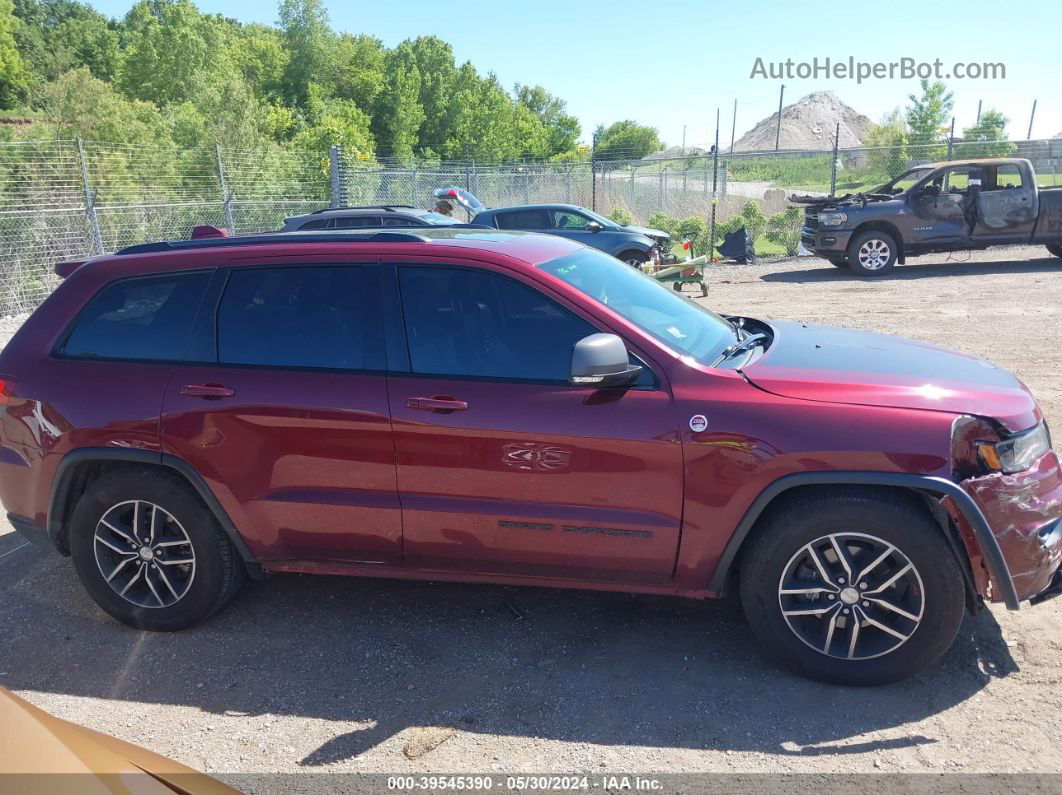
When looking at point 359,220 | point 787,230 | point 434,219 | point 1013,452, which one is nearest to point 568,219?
point 434,219

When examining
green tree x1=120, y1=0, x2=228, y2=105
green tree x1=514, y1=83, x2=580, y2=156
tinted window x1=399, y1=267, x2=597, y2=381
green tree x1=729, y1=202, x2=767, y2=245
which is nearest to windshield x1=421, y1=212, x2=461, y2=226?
tinted window x1=399, y1=267, x2=597, y2=381

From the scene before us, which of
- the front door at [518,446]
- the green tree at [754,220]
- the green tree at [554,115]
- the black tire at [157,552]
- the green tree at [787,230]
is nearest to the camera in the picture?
the front door at [518,446]

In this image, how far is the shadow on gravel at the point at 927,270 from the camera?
14945mm

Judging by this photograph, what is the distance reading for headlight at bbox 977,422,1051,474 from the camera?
3.18 metres

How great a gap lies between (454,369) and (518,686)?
133 centimetres

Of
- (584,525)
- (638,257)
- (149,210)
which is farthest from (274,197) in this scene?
(584,525)

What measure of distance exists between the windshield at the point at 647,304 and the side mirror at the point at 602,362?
0.30m

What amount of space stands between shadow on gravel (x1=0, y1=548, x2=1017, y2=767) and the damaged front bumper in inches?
18.1

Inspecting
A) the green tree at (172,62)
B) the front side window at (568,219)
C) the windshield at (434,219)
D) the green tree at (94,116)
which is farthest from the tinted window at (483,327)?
the green tree at (172,62)

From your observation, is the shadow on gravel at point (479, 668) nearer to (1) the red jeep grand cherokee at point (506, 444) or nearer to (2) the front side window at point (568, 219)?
(1) the red jeep grand cherokee at point (506, 444)

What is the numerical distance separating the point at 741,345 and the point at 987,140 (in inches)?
1111

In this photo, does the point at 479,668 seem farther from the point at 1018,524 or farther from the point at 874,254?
the point at 874,254

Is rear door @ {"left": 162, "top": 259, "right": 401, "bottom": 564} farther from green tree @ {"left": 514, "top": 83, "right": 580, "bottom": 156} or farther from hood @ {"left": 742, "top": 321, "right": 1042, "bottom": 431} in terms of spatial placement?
green tree @ {"left": 514, "top": 83, "right": 580, "bottom": 156}

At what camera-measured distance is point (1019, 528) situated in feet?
10.4
